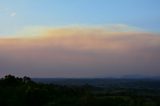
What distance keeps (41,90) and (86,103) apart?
9.06 meters

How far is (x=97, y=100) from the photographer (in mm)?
50344

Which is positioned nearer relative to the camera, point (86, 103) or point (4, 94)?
point (86, 103)

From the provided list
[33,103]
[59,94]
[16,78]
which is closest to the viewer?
[33,103]

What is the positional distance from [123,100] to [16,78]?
2029cm

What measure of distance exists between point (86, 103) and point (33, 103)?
7267 millimetres

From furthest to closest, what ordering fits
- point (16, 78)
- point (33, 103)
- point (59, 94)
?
1. point (16, 78)
2. point (59, 94)
3. point (33, 103)

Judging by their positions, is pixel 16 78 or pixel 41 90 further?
pixel 16 78

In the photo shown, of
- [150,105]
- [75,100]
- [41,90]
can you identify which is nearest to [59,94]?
[41,90]

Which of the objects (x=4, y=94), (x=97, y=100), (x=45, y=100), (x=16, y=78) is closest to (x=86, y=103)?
(x=97, y=100)

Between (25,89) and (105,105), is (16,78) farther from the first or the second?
(105,105)

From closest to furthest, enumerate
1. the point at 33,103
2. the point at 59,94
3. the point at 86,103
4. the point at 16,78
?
the point at 86,103 < the point at 33,103 < the point at 59,94 < the point at 16,78

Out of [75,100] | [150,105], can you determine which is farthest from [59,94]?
[150,105]

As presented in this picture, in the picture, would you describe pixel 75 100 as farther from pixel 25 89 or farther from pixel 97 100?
pixel 25 89

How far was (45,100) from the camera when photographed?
53375 millimetres
